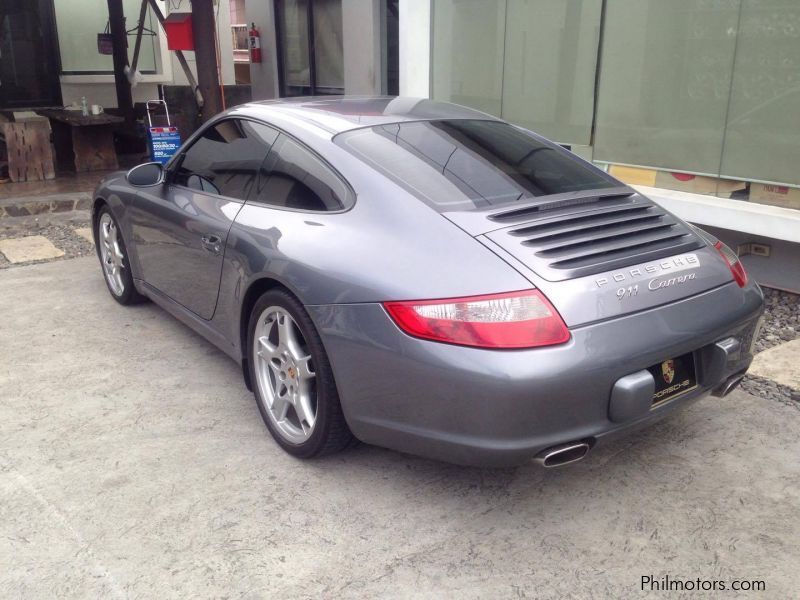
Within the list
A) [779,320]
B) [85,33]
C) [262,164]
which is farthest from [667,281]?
[85,33]

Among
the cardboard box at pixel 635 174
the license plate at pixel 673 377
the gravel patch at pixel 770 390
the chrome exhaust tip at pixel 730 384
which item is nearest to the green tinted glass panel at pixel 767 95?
the cardboard box at pixel 635 174

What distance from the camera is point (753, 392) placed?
377 cm

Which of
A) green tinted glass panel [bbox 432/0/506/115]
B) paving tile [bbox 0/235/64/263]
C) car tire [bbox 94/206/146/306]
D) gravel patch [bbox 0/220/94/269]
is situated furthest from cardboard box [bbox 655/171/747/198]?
paving tile [bbox 0/235/64/263]

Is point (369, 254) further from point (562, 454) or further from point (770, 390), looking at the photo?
point (770, 390)

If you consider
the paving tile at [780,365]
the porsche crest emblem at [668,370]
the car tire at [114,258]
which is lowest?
the paving tile at [780,365]

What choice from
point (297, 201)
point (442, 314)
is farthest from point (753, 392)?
point (297, 201)

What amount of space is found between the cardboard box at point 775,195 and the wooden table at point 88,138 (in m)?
8.55

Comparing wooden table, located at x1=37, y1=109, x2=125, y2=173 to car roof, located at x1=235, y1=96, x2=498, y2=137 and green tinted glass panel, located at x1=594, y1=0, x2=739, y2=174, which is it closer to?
green tinted glass panel, located at x1=594, y1=0, x2=739, y2=174

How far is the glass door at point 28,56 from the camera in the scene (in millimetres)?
12070

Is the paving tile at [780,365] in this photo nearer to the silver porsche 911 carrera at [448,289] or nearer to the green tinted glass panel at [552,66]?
the silver porsche 911 carrera at [448,289]

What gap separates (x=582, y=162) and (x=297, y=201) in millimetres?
1402

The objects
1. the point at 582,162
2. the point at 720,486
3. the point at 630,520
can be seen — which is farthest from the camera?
the point at 582,162

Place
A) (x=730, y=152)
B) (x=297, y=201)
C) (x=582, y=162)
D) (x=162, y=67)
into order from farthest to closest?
1. (x=162, y=67)
2. (x=730, y=152)
3. (x=582, y=162)
4. (x=297, y=201)

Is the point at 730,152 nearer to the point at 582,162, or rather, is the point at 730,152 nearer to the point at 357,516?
the point at 582,162
